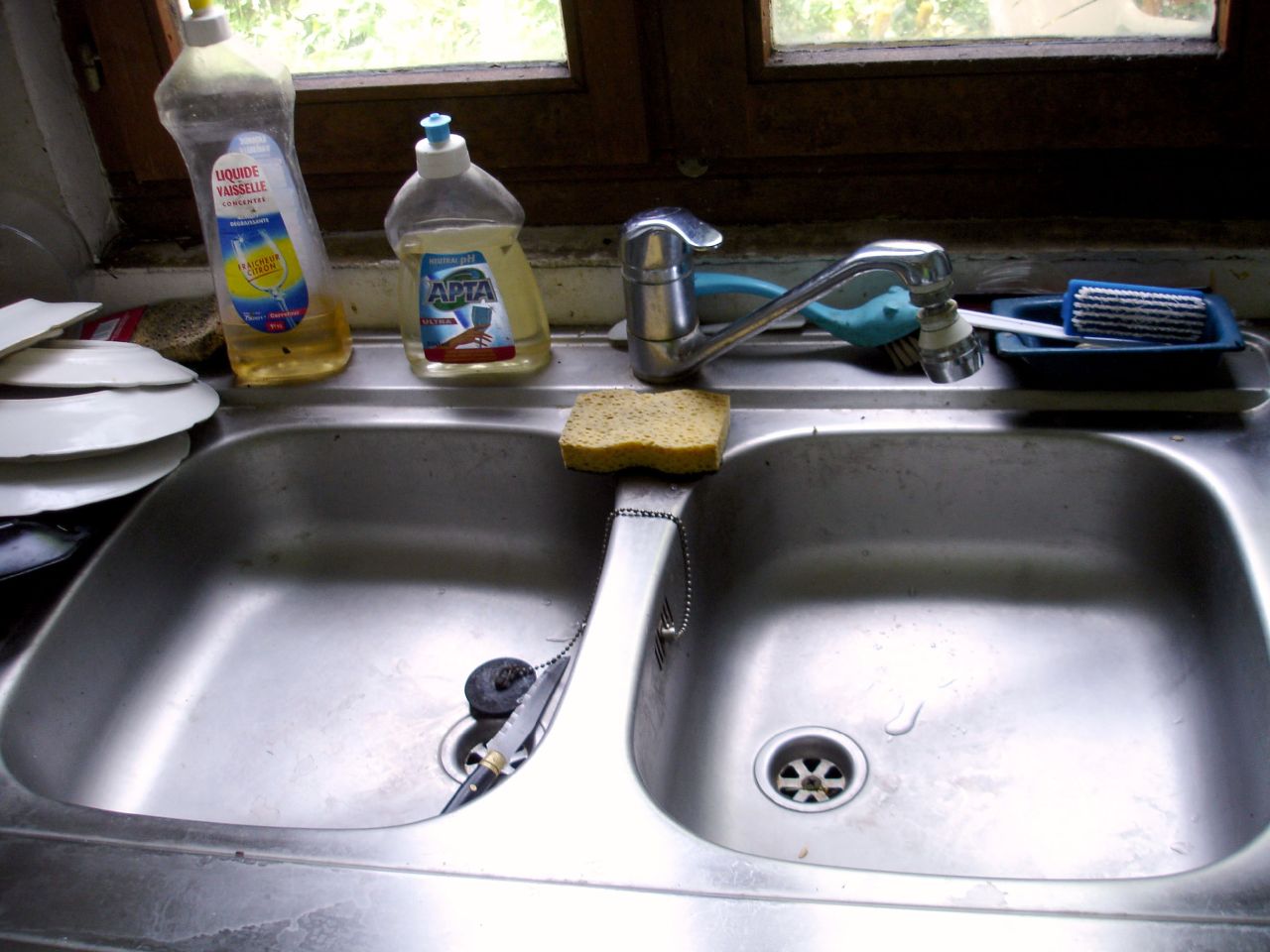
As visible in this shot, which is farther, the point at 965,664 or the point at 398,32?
the point at 398,32

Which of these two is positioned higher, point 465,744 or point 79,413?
point 79,413

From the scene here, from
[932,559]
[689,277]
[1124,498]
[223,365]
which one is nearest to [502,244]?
[689,277]

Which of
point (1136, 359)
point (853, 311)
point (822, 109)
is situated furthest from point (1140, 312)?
point (822, 109)

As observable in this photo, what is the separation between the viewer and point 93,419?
993 mm

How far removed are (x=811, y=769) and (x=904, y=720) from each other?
0.09m

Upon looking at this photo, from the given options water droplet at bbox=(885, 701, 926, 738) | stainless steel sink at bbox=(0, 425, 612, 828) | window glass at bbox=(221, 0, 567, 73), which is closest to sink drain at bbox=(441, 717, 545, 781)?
stainless steel sink at bbox=(0, 425, 612, 828)

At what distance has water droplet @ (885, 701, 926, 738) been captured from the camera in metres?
Result: 0.93

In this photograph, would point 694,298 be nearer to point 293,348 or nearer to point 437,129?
point 437,129

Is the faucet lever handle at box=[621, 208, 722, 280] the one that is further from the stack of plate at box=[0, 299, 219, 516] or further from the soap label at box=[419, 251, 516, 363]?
the stack of plate at box=[0, 299, 219, 516]

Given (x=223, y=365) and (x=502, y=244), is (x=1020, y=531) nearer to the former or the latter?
(x=502, y=244)

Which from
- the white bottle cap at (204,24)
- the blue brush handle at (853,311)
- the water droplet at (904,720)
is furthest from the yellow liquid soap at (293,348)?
the water droplet at (904,720)

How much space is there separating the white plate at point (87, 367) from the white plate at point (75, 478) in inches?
2.5

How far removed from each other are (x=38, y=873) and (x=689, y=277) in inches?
26.1

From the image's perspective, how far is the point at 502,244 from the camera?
1.09 m
